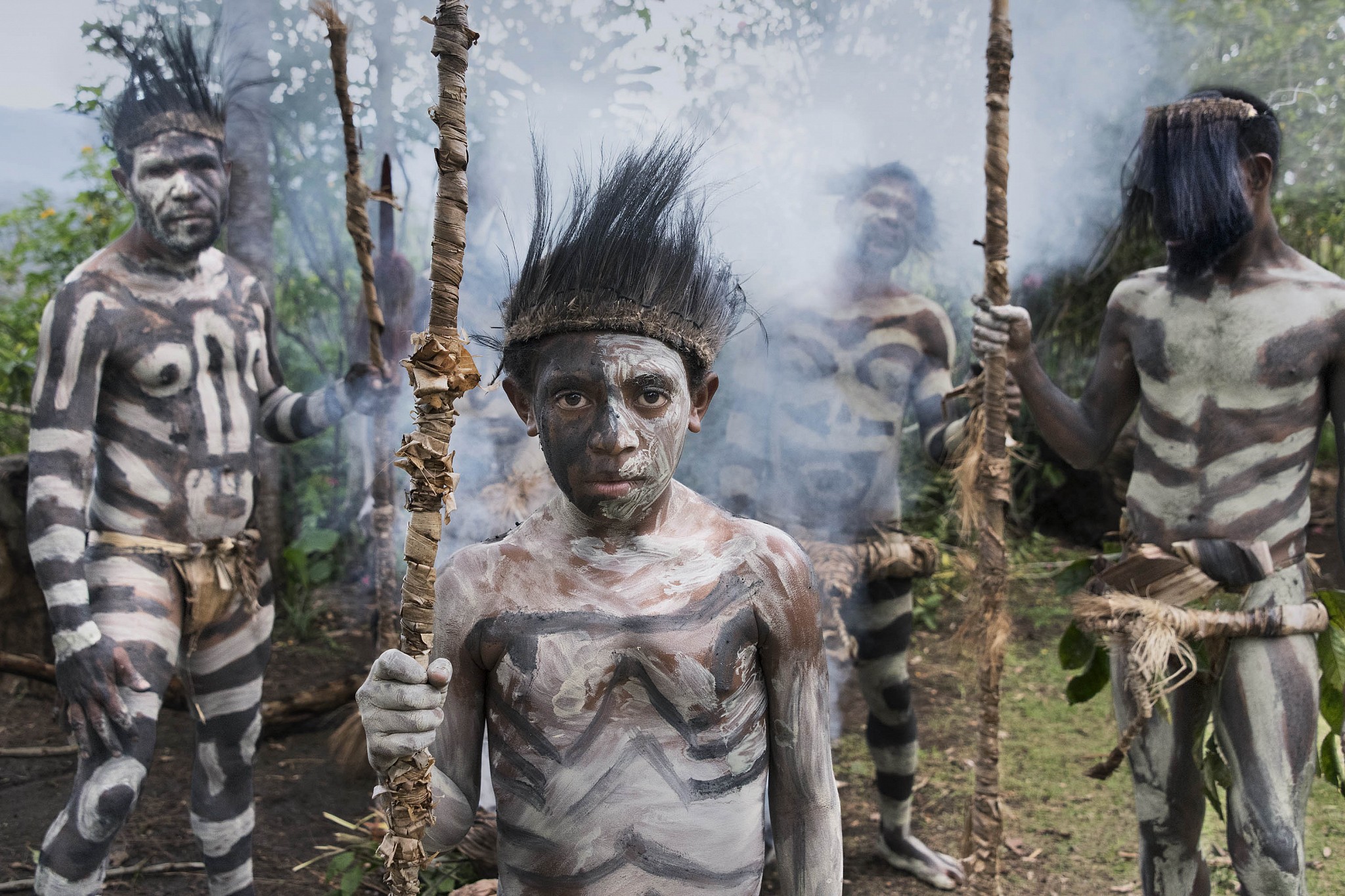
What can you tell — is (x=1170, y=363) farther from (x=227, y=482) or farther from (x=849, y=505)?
(x=227, y=482)

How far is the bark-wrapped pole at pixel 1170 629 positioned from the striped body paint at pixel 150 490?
108 inches

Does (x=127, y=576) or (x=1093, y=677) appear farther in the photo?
(x=1093, y=677)

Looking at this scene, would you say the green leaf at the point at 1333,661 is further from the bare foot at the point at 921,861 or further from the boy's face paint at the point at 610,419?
the boy's face paint at the point at 610,419

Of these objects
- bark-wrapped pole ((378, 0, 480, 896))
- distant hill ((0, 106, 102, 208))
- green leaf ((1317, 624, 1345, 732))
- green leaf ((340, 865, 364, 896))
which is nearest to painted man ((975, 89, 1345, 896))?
green leaf ((1317, 624, 1345, 732))

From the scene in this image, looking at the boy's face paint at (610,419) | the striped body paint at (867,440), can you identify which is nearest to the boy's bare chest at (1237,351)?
the striped body paint at (867,440)

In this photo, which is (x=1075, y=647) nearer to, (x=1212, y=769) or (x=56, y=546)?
(x=1212, y=769)

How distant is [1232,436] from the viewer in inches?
115

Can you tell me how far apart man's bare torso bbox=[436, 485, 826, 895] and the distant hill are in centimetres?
447

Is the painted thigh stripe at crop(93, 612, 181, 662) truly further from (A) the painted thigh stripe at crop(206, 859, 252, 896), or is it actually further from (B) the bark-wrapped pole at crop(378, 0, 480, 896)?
(B) the bark-wrapped pole at crop(378, 0, 480, 896)

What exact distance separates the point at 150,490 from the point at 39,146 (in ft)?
12.4

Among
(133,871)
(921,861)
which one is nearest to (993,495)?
(921,861)

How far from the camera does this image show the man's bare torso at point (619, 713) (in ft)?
5.82

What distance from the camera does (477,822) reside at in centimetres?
388

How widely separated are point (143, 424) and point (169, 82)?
3.86ft
